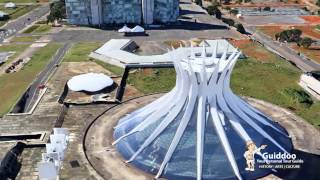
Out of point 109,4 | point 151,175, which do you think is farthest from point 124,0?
point 151,175

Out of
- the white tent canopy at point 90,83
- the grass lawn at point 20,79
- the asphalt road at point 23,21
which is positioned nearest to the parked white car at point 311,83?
the white tent canopy at point 90,83

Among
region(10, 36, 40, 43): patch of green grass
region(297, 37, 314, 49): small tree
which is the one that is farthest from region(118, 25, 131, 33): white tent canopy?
region(297, 37, 314, 49): small tree

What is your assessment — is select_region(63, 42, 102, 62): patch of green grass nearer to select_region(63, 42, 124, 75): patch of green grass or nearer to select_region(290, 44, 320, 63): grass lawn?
select_region(63, 42, 124, 75): patch of green grass

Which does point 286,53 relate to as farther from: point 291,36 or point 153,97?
point 153,97

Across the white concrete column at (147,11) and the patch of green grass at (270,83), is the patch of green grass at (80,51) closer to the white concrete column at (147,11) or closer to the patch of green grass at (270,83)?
the white concrete column at (147,11)

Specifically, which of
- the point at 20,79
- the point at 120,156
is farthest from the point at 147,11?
the point at 120,156

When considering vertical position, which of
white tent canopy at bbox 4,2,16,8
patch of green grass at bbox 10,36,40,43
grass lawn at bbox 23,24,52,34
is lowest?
patch of green grass at bbox 10,36,40,43

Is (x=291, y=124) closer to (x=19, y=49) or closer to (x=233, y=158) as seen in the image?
(x=233, y=158)
